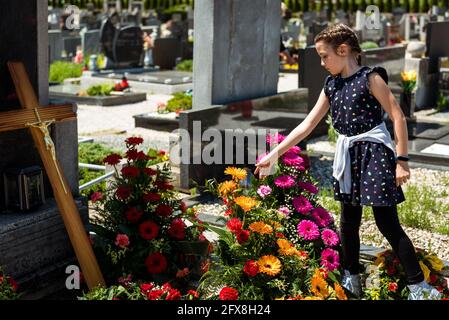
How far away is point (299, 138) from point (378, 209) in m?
0.56

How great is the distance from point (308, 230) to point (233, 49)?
3.29 metres

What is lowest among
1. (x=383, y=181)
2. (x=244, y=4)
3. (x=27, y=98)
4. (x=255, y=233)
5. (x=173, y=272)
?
(x=173, y=272)

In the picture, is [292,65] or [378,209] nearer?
[378,209]

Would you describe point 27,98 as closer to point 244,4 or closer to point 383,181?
point 383,181

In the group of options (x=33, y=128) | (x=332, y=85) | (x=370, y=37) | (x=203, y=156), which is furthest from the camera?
(x=370, y=37)

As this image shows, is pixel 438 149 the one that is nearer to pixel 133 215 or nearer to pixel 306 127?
pixel 306 127

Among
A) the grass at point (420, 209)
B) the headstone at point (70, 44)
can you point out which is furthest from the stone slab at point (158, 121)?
the headstone at point (70, 44)

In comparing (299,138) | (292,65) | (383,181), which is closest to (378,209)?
(383,181)

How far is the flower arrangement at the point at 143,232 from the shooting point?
392cm

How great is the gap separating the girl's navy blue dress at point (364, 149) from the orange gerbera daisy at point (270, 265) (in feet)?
1.56

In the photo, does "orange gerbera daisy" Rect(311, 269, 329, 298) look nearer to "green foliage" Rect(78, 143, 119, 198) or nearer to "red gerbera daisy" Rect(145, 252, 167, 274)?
"red gerbera daisy" Rect(145, 252, 167, 274)

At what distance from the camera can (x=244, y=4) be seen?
6797 mm

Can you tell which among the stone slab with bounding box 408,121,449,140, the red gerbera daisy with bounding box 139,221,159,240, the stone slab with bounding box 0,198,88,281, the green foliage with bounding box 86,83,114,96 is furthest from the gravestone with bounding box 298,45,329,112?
the red gerbera daisy with bounding box 139,221,159,240
